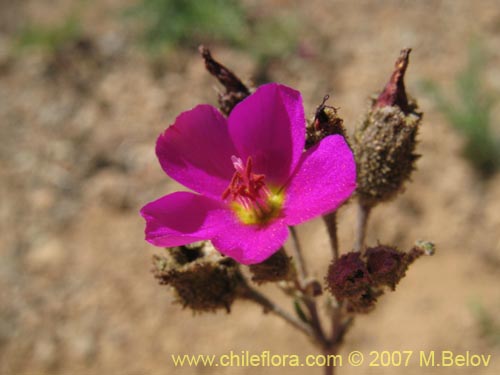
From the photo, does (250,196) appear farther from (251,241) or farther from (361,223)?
(361,223)

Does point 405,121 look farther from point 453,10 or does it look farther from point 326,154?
point 453,10

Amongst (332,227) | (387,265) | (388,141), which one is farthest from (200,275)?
(388,141)

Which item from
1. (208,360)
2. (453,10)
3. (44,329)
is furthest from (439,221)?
(44,329)

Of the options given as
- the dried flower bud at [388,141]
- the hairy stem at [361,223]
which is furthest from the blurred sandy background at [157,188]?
the dried flower bud at [388,141]

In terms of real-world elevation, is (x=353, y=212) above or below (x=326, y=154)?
above

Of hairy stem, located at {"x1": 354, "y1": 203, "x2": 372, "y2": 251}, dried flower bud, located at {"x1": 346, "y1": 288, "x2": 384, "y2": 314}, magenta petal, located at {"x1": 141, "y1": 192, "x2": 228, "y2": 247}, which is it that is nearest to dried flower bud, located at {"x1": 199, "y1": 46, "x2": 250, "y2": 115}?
magenta petal, located at {"x1": 141, "y1": 192, "x2": 228, "y2": 247}

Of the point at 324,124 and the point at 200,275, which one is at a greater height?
the point at 324,124
